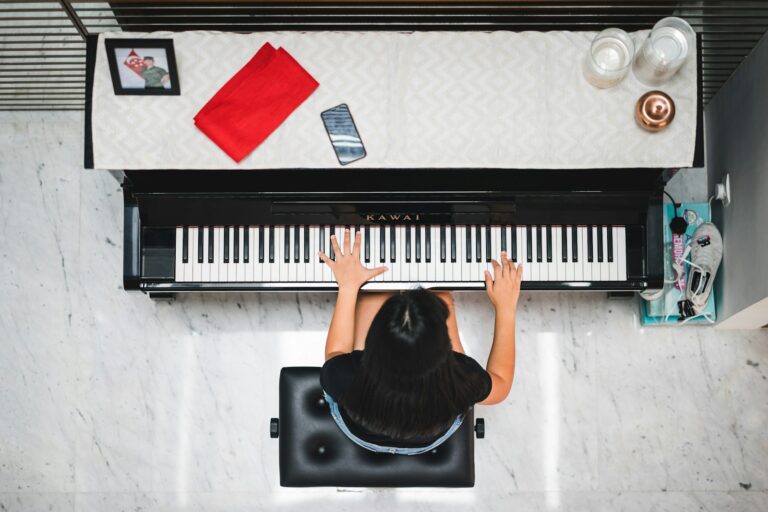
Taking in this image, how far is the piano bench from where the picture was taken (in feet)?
7.09

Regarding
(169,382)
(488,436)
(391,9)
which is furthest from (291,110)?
(488,436)

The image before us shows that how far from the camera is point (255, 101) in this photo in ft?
6.62

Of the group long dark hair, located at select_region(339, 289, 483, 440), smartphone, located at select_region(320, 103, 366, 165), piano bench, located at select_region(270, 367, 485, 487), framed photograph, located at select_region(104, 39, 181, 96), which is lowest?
→ piano bench, located at select_region(270, 367, 485, 487)

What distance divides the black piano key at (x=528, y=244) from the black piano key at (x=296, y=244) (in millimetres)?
786

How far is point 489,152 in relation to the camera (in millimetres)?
2020

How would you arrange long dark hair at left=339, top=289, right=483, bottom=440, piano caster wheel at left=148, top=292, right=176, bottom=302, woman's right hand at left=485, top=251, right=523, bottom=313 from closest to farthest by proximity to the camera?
long dark hair at left=339, top=289, right=483, bottom=440 → woman's right hand at left=485, top=251, right=523, bottom=313 → piano caster wheel at left=148, top=292, right=176, bottom=302

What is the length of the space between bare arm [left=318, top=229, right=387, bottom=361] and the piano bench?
0.14 metres

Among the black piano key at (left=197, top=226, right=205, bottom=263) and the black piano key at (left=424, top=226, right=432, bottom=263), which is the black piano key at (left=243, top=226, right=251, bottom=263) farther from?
the black piano key at (left=424, top=226, right=432, bottom=263)

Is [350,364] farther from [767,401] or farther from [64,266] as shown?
[767,401]

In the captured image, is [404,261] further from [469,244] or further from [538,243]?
[538,243]

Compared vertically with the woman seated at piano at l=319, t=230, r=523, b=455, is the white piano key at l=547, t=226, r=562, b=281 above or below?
above

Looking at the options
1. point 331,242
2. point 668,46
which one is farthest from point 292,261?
point 668,46

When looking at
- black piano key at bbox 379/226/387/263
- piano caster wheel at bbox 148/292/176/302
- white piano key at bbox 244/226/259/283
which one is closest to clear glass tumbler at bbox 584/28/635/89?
black piano key at bbox 379/226/387/263

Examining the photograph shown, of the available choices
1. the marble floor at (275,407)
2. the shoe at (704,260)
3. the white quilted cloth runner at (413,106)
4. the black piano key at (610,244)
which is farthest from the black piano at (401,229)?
the marble floor at (275,407)
